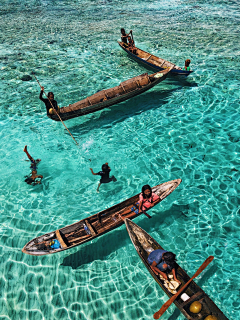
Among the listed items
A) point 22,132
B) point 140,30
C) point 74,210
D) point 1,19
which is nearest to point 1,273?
point 74,210

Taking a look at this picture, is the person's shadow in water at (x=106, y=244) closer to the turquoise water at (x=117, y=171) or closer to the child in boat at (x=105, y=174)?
the turquoise water at (x=117, y=171)

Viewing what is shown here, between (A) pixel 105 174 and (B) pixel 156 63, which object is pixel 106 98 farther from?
(B) pixel 156 63

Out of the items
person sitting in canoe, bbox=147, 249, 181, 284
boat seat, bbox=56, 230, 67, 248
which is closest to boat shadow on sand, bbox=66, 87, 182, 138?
boat seat, bbox=56, 230, 67, 248

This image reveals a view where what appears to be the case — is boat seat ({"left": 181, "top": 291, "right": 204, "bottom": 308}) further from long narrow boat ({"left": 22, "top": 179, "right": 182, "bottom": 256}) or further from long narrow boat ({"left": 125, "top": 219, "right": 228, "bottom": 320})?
long narrow boat ({"left": 22, "top": 179, "right": 182, "bottom": 256})

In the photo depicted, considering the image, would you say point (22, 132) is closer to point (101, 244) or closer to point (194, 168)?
point (101, 244)

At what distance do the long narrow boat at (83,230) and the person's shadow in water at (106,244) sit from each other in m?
0.67

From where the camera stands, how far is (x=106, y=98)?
14.0m

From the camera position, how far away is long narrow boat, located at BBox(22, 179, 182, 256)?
7.60 metres

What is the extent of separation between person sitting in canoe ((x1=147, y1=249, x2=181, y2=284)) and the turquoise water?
1.10 m

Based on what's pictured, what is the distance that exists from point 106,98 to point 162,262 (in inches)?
408

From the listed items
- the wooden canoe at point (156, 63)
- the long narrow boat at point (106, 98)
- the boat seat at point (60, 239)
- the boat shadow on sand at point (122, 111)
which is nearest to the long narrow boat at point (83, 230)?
the boat seat at point (60, 239)

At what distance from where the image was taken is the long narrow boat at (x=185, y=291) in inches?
235

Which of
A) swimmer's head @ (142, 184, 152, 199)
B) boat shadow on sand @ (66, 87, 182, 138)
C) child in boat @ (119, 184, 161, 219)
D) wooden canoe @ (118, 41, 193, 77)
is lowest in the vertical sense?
child in boat @ (119, 184, 161, 219)

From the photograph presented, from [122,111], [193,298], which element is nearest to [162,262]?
[193,298]
